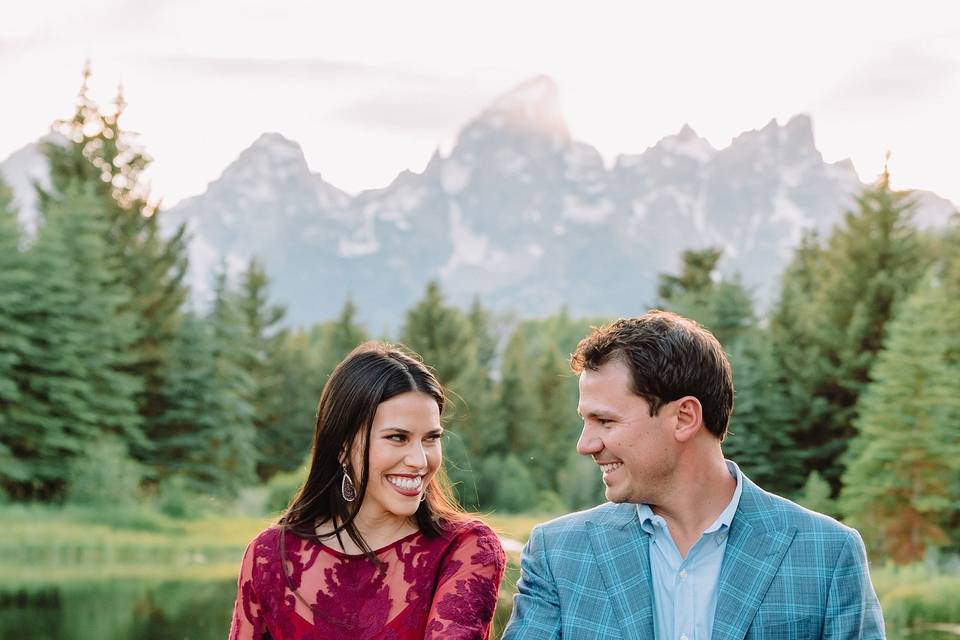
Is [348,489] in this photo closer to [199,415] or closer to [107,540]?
[107,540]

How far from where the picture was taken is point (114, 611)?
47.9ft

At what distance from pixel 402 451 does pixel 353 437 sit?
0.48 ft

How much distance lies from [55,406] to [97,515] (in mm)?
2200

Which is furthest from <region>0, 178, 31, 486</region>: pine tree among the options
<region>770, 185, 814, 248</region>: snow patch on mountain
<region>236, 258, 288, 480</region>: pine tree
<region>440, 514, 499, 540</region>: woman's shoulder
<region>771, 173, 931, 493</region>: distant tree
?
<region>770, 185, 814, 248</region>: snow patch on mountain

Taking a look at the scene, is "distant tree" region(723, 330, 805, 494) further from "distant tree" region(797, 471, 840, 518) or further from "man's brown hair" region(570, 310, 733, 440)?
"man's brown hair" region(570, 310, 733, 440)

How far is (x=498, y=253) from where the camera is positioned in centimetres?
15888

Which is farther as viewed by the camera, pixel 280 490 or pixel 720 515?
pixel 280 490

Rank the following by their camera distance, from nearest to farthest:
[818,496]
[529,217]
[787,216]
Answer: [818,496] → [787,216] → [529,217]

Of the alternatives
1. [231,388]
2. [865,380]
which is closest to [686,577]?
[865,380]

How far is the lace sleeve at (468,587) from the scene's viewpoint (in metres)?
2.67

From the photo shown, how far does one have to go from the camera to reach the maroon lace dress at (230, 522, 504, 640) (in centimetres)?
278

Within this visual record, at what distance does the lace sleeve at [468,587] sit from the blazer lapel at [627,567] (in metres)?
0.31

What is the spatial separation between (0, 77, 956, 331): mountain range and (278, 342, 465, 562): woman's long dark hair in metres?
139

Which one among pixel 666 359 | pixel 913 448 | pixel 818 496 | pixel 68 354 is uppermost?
pixel 68 354
